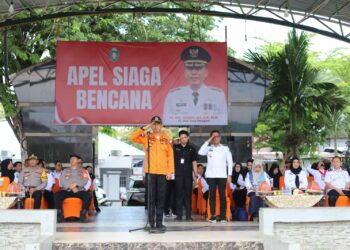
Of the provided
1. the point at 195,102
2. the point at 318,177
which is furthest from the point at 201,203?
the point at 195,102

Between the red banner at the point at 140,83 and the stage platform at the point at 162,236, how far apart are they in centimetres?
384

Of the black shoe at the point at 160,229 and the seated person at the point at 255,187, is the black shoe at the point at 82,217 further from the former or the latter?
the seated person at the point at 255,187

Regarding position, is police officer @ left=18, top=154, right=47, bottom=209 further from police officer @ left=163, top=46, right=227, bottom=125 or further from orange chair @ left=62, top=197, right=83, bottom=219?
police officer @ left=163, top=46, right=227, bottom=125

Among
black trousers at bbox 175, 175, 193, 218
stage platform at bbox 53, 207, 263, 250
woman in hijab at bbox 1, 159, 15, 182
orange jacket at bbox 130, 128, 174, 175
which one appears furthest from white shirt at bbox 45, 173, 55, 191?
orange jacket at bbox 130, 128, 174, 175

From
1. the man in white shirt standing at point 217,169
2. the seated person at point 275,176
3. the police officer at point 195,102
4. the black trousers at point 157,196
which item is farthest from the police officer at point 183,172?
the police officer at point 195,102

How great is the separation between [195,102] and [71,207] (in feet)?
13.5

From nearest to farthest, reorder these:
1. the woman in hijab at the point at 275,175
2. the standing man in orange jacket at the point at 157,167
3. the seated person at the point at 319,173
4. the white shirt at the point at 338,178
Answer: the standing man in orange jacket at the point at 157,167, the white shirt at the point at 338,178, the seated person at the point at 319,173, the woman in hijab at the point at 275,175

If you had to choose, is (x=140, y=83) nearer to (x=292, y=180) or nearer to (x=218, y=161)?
(x=218, y=161)

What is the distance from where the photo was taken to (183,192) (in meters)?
10.7

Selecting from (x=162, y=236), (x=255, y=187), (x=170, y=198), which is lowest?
(x=162, y=236)

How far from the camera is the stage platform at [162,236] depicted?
7340mm

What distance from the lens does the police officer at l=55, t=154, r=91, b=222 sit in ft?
34.2

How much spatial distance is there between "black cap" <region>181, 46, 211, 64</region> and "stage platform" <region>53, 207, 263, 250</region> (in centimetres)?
474

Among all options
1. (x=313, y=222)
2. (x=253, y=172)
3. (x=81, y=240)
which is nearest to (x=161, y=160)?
(x=81, y=240)
